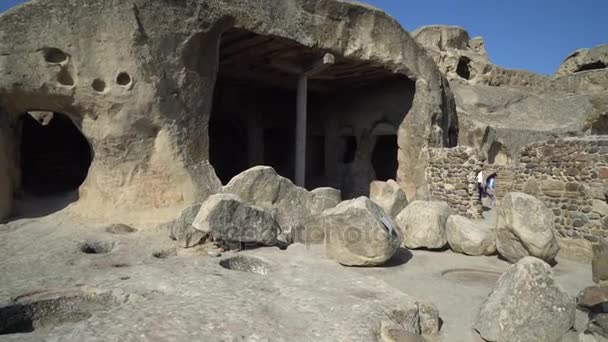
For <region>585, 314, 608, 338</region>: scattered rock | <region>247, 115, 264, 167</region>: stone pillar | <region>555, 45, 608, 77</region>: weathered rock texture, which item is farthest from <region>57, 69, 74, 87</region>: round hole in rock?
<region>555, 45, 608, 77</region>: weathered rock texture

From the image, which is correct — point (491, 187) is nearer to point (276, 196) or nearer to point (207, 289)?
point (276, 196)

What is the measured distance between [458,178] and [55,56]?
7.83 meters

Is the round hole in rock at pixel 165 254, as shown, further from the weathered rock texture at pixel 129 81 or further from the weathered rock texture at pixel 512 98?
the weathered rock texture at pixel 512 98

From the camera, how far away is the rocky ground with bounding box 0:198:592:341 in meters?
2.88

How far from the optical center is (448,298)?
171 inches

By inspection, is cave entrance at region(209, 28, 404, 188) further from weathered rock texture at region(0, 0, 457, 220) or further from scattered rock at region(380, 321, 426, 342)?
scattered rock at region(380, 321, 426, 342)

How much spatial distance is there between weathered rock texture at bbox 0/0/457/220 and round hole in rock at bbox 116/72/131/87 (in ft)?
0.05

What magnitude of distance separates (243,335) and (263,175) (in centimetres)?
407

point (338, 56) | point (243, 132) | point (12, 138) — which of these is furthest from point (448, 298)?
point (243, 132)

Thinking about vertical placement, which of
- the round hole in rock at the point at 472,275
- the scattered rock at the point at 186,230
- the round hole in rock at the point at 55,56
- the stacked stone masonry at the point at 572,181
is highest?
the round hole in rock at the point at 55,56

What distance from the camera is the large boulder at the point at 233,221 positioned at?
5215mm

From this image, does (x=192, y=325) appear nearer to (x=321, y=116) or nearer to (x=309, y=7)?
(x=309, y=7)

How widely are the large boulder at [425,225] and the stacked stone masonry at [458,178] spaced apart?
2.56m

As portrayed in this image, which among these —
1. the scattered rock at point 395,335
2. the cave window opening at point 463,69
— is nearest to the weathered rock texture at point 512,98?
the cave window opening at point 463,69
